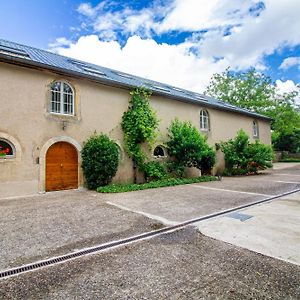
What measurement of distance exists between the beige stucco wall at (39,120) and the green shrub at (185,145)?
2864 millimetres

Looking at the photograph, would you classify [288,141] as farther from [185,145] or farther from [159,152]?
[159,152]

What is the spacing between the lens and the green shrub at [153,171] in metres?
10.8

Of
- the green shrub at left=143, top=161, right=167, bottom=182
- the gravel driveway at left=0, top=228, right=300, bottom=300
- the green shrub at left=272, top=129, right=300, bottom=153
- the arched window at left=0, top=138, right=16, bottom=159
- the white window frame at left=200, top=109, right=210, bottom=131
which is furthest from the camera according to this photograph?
the green shrub at left=272, top=129, right=300, bottom=153

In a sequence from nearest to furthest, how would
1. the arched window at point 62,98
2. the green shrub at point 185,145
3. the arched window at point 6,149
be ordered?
the arched window at point 6,149 < the arched window at point 62,98 < the green shrub at point 185,145

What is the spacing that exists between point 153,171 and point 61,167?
4.39 meters

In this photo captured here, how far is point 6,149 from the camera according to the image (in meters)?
7.54

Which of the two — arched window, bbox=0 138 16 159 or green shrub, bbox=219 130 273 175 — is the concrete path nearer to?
arched window, bbox=0 138 16 159

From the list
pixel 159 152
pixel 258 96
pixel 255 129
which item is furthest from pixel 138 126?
pixel 258 96

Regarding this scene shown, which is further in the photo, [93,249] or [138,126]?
[138,126]

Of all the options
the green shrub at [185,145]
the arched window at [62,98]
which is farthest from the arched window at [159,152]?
the arched window at [62,98]

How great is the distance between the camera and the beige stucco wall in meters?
7.57

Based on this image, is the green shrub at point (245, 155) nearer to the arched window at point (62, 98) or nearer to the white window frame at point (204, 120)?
the white window frame at point (204, 120)

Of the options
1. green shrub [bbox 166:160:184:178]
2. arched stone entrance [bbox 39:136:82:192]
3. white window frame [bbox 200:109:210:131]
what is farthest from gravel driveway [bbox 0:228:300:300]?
white window frame [bbox 200:109:210:131]

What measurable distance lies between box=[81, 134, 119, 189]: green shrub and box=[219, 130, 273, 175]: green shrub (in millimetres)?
8992
